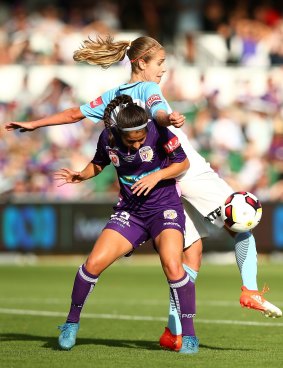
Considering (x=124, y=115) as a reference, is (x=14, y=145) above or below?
below

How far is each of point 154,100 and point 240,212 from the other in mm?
1153

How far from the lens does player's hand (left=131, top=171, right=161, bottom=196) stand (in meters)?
8.21

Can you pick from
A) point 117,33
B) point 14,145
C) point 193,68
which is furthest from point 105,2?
point 14,145

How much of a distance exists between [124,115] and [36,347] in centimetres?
203

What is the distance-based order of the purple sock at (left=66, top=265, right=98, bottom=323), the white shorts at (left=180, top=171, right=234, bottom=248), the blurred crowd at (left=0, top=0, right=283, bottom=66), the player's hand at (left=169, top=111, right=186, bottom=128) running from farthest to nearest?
the blurred crowd at (left=0, top=0, right=283, bottom=66), the white shorts at (left=180, top=171, right=234, bottom=248), the purple sock at (left=66, top=265, right=98, bottom=323), the player's hand at (left=169, top=111, right=186, bottom=128)

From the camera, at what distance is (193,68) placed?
79.6 ft

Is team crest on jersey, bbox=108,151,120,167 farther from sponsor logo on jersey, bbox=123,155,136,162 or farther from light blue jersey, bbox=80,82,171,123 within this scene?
light blue jersey, bbox=80,82,171,123

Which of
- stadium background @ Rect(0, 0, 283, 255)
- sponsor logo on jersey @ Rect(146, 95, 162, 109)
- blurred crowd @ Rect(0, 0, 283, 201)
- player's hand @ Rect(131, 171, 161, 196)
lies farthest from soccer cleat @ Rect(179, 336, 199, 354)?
blurred crowd @ Rect(0, 0, 283, 201)

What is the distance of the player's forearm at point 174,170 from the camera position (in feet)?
27.4

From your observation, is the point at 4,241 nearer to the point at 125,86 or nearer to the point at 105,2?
the point at 105,2

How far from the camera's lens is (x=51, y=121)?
28.8ft

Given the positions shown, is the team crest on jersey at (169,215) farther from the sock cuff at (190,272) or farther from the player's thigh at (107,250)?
the sock cuff at (190,272)

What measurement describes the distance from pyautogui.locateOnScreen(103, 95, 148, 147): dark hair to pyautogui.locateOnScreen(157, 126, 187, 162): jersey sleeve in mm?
226

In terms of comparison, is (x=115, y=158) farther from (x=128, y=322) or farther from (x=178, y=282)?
(x=128, y=322)
